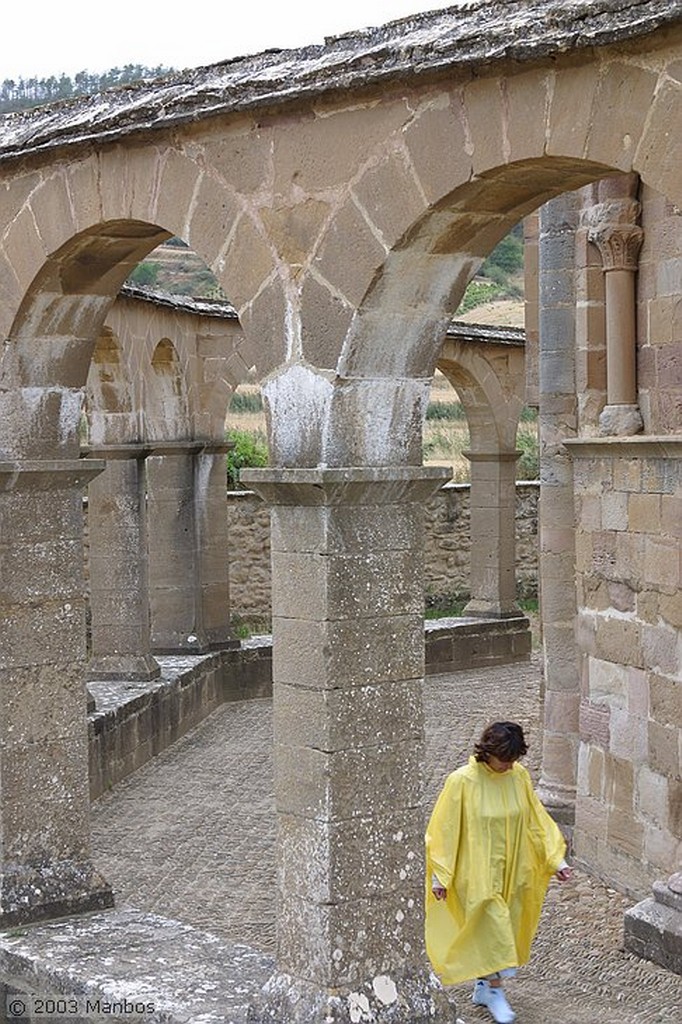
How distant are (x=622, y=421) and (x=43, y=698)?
10.7 ft

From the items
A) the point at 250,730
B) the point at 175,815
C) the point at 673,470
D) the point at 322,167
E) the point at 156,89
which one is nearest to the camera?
the point at 322,167

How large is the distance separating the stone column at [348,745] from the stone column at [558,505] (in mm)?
3264

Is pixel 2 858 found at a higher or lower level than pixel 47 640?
lower

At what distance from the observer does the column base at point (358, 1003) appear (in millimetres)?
5250

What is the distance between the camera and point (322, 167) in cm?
515

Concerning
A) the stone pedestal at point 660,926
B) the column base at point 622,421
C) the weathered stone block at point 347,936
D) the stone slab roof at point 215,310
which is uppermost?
the stone slab roof at point 215,310

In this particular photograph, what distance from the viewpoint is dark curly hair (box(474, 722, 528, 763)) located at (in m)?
6.12

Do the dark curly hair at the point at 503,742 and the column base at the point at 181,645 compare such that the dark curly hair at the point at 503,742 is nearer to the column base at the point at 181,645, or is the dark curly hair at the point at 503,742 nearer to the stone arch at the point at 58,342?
the stone arch at the point at 58,342

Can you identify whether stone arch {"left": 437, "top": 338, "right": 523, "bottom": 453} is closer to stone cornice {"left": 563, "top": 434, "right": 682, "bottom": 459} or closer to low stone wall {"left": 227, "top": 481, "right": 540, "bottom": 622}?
low stone wall {"left": 227, "top": 481, "right": 540, "bottom": 622}

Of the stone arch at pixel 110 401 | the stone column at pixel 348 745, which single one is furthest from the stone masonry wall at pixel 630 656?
the stone arch at pixel 110 401


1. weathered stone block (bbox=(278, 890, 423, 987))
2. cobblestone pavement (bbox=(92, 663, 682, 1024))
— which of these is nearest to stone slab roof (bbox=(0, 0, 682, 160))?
weathered stone block (bbox=(278, 890, 423, 987))

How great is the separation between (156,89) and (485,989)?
13.2ft

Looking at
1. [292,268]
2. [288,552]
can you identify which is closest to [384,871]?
[288,552]

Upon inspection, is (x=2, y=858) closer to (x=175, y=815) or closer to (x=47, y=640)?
(x=47, y=640)
